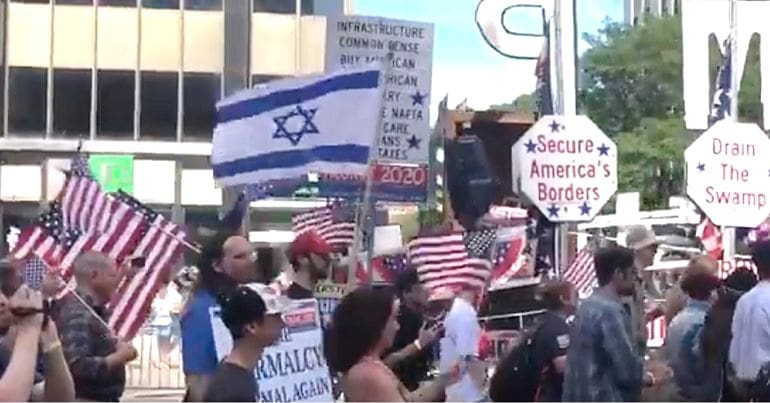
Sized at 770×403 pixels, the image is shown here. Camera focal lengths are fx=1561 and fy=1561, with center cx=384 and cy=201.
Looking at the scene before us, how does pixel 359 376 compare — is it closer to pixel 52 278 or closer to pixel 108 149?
pixel 52 278

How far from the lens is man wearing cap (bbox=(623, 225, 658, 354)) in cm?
915

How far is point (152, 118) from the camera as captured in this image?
138ft

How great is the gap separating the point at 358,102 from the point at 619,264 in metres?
2.12

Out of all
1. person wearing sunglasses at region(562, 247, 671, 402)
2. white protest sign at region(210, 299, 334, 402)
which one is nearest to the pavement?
person wearing sunglasses at region(562, 247, 671, 402)

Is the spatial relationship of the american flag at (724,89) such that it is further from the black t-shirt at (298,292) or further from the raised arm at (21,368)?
the raised arm at (21,368)

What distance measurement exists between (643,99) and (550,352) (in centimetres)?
4656

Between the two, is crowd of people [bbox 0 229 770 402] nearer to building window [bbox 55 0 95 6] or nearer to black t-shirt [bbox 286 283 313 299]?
black t-shirt [bbox 286 283 313 299]

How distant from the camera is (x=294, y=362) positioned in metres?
7.27

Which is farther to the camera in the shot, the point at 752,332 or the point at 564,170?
the point at 564,170

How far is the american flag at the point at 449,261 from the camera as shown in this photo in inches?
452

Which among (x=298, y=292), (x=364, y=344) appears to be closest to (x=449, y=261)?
(x=298, y=292)

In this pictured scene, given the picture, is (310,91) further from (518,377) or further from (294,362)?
(294,362)

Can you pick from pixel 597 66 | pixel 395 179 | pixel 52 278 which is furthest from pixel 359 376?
pixel 597 66

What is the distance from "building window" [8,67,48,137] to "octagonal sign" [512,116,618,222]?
30.4 meters
